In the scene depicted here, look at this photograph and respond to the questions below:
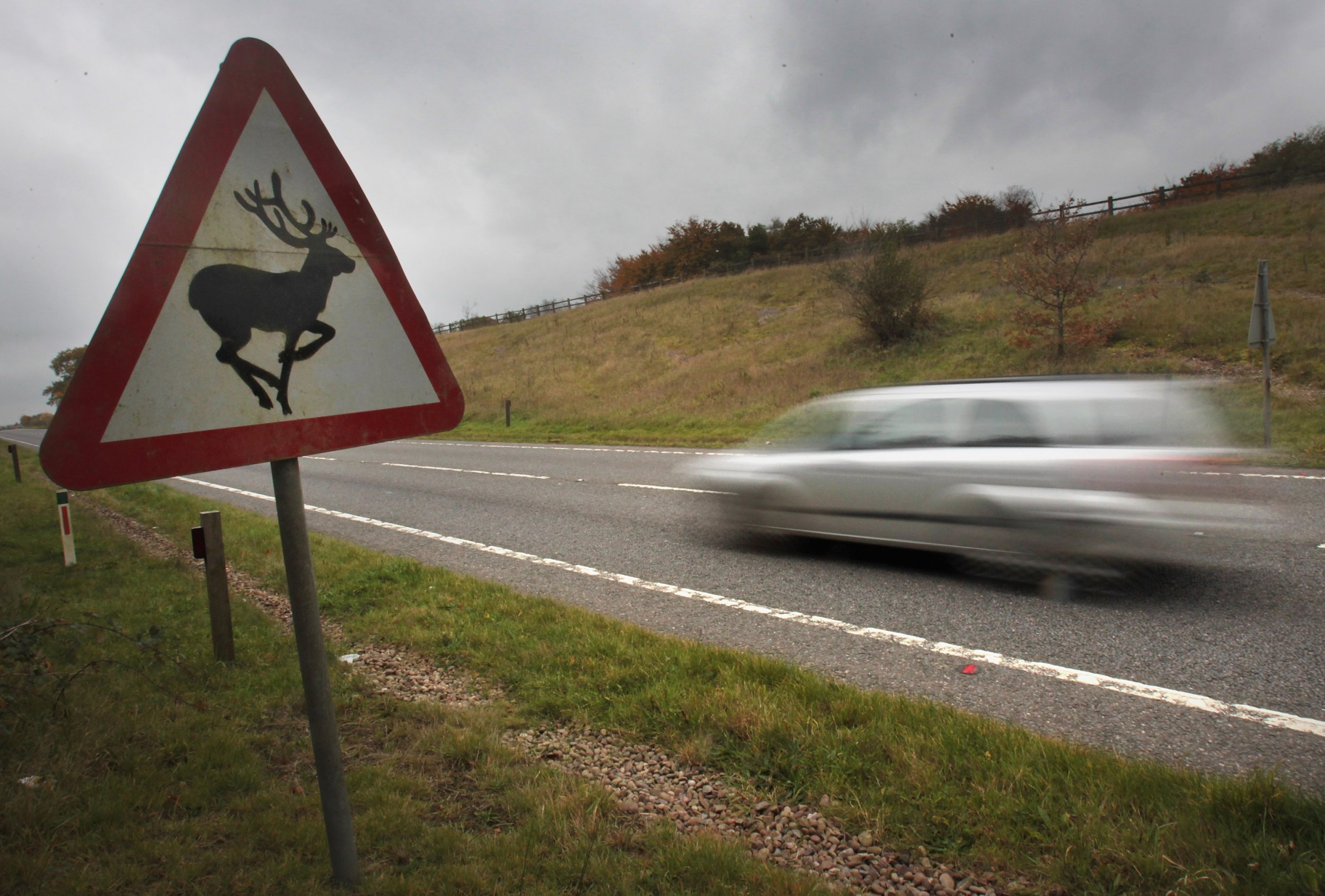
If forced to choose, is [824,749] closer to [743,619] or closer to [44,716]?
[743,619]

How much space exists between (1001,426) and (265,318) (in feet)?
17.9

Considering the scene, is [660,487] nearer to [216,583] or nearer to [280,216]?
[216,583]

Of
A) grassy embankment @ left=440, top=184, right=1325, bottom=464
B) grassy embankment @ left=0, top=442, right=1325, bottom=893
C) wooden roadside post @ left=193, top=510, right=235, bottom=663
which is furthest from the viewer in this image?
grassy embankment @ left=440, top=184, right=1325, bottom=464

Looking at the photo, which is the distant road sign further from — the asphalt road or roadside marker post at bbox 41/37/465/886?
roadside marker post at bbox 41/37/465/886

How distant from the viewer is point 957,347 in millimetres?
23016

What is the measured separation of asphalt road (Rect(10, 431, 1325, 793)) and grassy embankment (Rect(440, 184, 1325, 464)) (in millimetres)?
7711

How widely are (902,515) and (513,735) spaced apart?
3.89 meters

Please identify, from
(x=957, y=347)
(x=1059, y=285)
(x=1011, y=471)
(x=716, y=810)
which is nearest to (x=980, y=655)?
(x=1011, y=471)

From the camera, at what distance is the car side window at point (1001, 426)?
224 inches

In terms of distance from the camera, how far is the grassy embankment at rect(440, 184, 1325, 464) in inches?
694

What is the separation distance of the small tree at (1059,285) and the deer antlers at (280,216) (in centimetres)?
2159

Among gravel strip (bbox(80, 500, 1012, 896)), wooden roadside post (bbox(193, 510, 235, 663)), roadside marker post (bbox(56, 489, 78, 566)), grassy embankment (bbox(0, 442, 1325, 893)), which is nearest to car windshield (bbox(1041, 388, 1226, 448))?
grassy embankment (bbox(0, 442, 1325, 893))

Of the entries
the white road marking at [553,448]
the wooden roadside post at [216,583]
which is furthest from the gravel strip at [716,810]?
the white road marking at [553,448]

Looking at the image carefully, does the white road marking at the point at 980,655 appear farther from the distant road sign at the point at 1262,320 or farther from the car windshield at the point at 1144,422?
the distant road sign at the point at 1262,320
